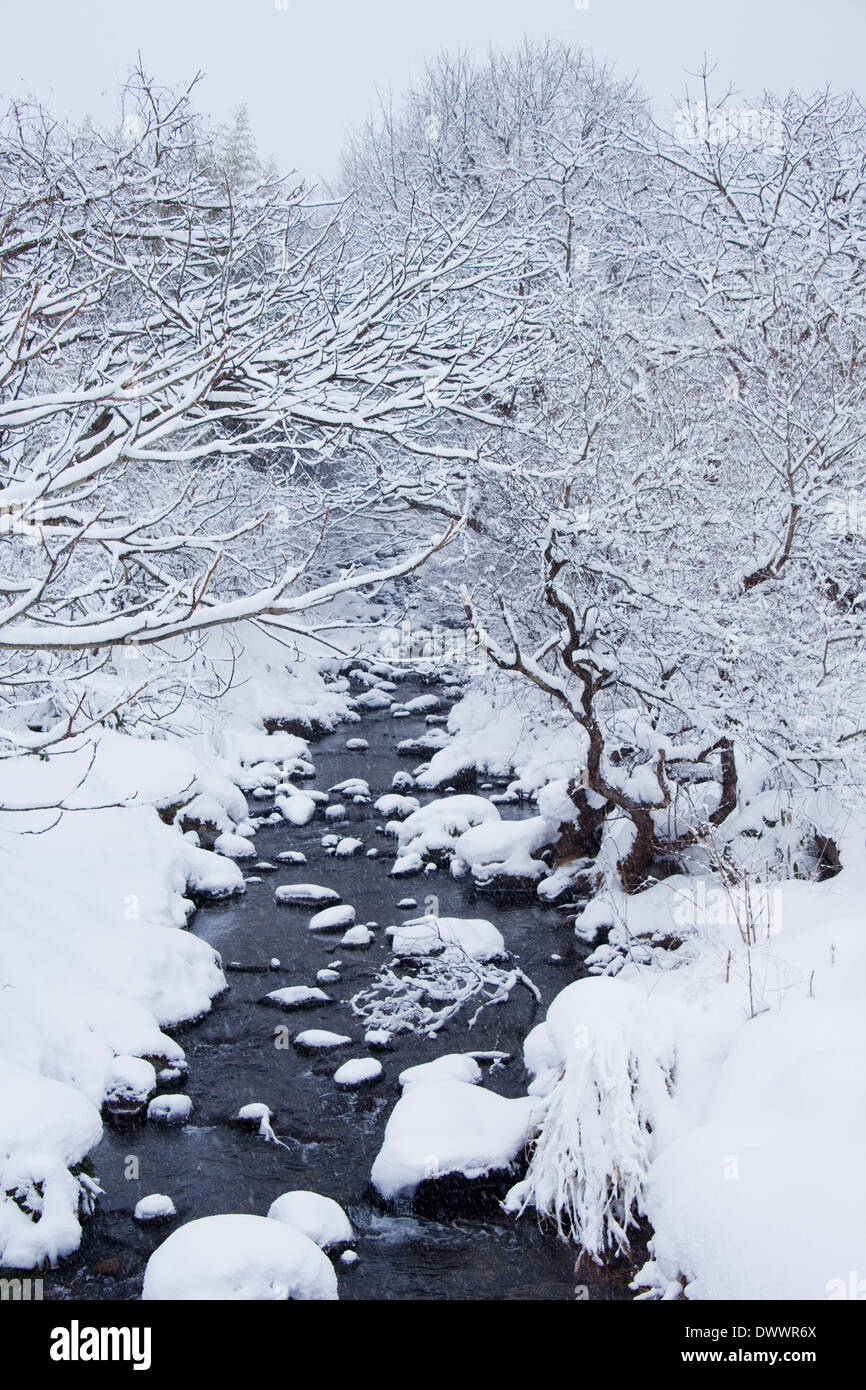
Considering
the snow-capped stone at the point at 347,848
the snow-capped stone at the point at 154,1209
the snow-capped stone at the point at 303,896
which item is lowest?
the snow-capped stone at the point at 154,1209

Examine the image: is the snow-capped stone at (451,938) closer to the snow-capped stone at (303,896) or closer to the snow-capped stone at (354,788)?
the snow-capped stone at (303,896)

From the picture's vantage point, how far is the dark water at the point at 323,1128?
17.8ft

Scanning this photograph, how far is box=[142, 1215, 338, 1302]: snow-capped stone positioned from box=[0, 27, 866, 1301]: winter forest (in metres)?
0.03

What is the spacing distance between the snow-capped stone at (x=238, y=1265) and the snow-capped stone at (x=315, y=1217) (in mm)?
478

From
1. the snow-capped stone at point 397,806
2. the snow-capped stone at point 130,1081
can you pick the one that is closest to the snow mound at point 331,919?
the snow-capped stone at point 130,1081

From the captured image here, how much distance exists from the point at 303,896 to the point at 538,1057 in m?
4.07

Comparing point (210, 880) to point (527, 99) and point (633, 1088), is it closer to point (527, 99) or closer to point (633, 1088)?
point (633, 1088)

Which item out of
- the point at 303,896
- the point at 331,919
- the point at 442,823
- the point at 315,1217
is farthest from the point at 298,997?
the point at 442,823

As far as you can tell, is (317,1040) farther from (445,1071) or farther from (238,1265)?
(238,1265)

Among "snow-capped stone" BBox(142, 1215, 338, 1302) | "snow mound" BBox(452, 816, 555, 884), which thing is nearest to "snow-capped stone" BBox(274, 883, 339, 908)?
"snow mound" BBox(452, 816, 555, 884)

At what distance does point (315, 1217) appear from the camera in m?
5.62

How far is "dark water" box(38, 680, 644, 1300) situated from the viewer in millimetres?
5426

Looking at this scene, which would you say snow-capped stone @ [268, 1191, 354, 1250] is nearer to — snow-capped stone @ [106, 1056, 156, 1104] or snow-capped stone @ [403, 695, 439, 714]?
snow-capped stone @ [106, 1056, 156, 1104]

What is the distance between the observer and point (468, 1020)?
8125mm
